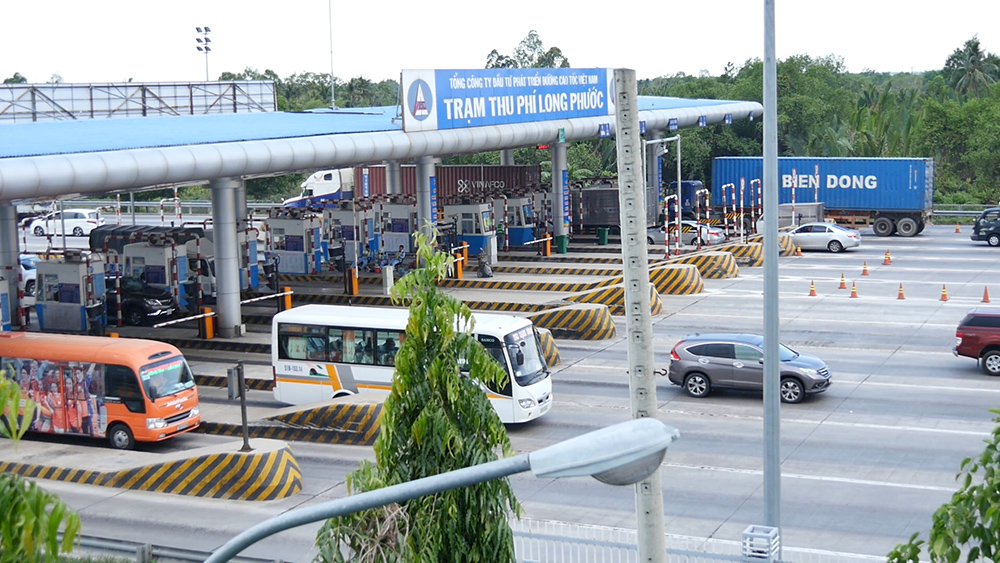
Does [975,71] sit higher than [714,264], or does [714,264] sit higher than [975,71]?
[975,71]

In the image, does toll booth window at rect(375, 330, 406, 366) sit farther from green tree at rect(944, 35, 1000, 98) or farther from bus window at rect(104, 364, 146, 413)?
green tree at rect(944, 35, 1000, 98)

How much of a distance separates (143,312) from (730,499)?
21437 mm

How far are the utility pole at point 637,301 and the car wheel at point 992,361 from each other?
63.9 feet

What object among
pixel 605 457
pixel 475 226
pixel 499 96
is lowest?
pixel 605 457

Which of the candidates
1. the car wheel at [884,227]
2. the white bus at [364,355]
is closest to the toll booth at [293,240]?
the white bus at [364,355]

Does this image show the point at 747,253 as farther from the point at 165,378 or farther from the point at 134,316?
the point at 165,378

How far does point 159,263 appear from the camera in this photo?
3456 centimetres

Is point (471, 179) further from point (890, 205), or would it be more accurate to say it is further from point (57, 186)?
point (57, 186)

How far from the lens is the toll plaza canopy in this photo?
2445cm

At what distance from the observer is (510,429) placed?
74.0 feet

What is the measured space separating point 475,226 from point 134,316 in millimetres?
13908

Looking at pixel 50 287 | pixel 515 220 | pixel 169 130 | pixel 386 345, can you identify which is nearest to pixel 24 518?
pixel 386 345

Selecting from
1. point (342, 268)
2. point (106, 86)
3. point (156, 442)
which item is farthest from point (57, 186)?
point (106, 86)

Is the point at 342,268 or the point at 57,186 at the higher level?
the point at 57,186
